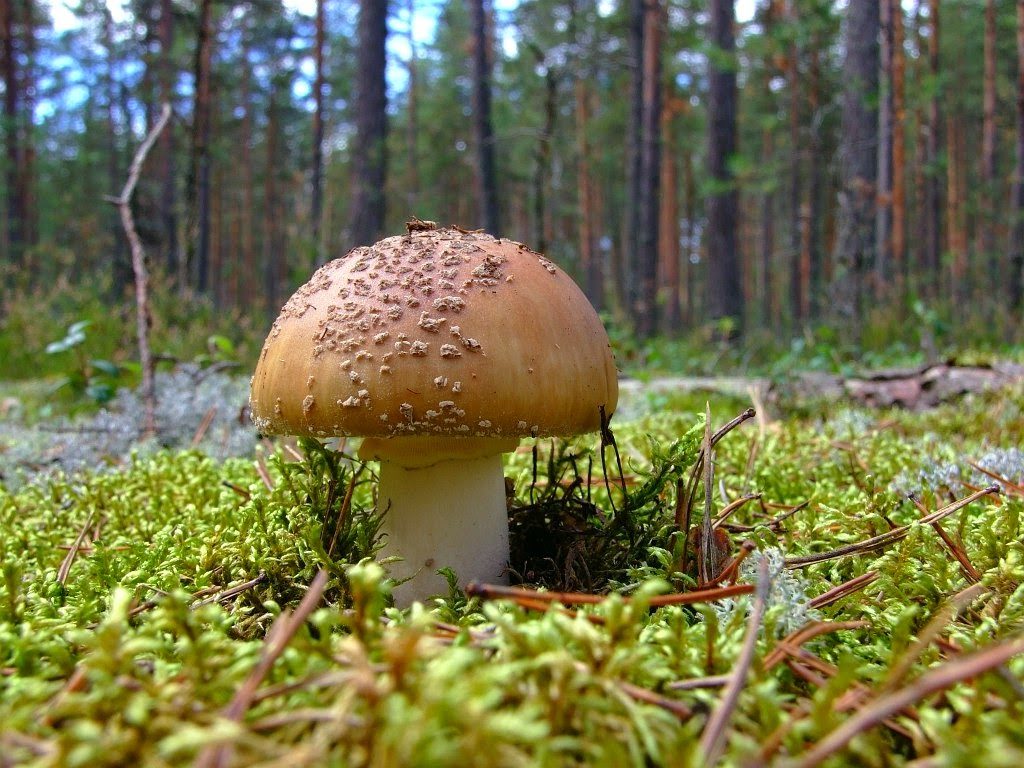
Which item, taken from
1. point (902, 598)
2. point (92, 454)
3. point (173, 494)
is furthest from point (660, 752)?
point (92, 454)

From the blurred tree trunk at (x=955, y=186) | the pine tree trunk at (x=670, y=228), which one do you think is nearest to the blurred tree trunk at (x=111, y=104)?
the pine tree trunk at (x=670, y=228)

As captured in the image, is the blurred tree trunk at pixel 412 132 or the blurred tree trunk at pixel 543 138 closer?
the blurred tree trunk at pixel 543 138

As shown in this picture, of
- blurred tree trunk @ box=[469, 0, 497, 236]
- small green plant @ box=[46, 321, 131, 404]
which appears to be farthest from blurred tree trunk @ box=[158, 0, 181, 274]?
small green plant @ box=[46, 321, 131, 404]

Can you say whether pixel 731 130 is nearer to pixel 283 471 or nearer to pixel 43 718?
pixel 283 471

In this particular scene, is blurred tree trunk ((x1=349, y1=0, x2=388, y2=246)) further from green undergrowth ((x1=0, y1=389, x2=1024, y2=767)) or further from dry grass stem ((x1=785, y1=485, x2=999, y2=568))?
dry grass stem ((x1=785, y1=485, x2=999, y2=568))

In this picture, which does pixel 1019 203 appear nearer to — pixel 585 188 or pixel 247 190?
pixel 585 188

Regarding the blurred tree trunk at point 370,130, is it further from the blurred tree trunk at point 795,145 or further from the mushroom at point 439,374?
the blurred tree trunk at point 795,145
